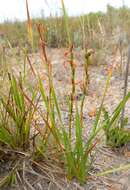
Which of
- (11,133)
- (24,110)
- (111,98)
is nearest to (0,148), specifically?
(11,133)

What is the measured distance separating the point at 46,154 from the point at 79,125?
226mm

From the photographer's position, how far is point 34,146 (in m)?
1.53

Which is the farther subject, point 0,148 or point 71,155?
point 0,148

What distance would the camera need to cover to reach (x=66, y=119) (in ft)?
6.69

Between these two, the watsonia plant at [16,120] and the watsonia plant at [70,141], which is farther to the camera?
the watsonia plant at [16,120]

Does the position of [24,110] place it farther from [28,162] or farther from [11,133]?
[28,162]

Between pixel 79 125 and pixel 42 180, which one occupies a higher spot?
pixel 79 125

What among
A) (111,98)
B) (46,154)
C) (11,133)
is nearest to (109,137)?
(46,154)

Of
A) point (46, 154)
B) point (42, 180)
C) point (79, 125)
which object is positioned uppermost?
point (79, 125)

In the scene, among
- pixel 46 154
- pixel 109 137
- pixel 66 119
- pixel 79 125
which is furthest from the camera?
pixel 66 119

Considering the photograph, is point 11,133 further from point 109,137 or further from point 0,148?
point 109,137

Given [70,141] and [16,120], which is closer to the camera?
[70,141]

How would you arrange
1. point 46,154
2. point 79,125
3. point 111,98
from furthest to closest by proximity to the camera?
1. point 111,98
2. point 46,154
3. point 79,125

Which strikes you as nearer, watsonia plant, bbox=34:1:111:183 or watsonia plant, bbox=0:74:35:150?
watsonia plant, bbox=34:1:111:183
